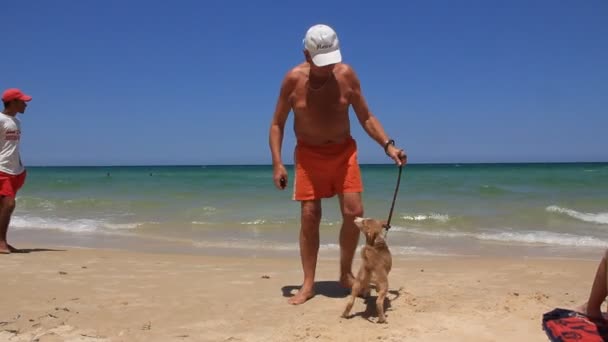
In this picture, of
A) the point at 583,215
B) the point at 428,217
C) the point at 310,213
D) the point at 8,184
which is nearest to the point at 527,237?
the point at 428,217

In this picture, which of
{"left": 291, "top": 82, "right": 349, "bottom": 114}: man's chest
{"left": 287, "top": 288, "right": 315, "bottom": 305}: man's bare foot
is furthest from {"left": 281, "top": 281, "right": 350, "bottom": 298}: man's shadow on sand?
{"left": 291, "top": 82, "right": 349, "bottom": 114}: man's chest

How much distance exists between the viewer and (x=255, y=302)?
13.6 feet

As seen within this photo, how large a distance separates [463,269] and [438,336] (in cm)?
278

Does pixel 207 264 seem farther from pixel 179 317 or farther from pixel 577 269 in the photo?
pixel 577 269

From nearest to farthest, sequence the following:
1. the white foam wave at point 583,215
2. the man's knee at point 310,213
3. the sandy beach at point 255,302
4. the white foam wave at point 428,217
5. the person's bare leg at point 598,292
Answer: the person's bare leg at point 598,292, the sandy beach at point 255,302, the man's knee at point 310,213, the white foam wave at point 428,217, the white foam wave at point 583,215

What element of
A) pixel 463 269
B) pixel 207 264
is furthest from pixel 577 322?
pixel 207 264

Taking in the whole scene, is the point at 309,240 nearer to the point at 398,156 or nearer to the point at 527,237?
the point at 398,156

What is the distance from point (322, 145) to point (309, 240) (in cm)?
73

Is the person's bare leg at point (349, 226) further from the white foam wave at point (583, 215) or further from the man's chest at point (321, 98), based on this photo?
the white foam wave at point (583, 215)

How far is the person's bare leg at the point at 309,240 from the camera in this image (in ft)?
13.6

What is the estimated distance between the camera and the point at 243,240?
9.09 meters

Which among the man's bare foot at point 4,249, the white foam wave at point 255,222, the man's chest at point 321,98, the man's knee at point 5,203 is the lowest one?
the white foam wave at point 255,222

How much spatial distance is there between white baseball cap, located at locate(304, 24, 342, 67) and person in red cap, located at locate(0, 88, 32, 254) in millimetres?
4115

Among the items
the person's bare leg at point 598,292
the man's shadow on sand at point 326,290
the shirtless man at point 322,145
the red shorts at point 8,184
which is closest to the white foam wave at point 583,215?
the man's shadow on sand at point 326,290
